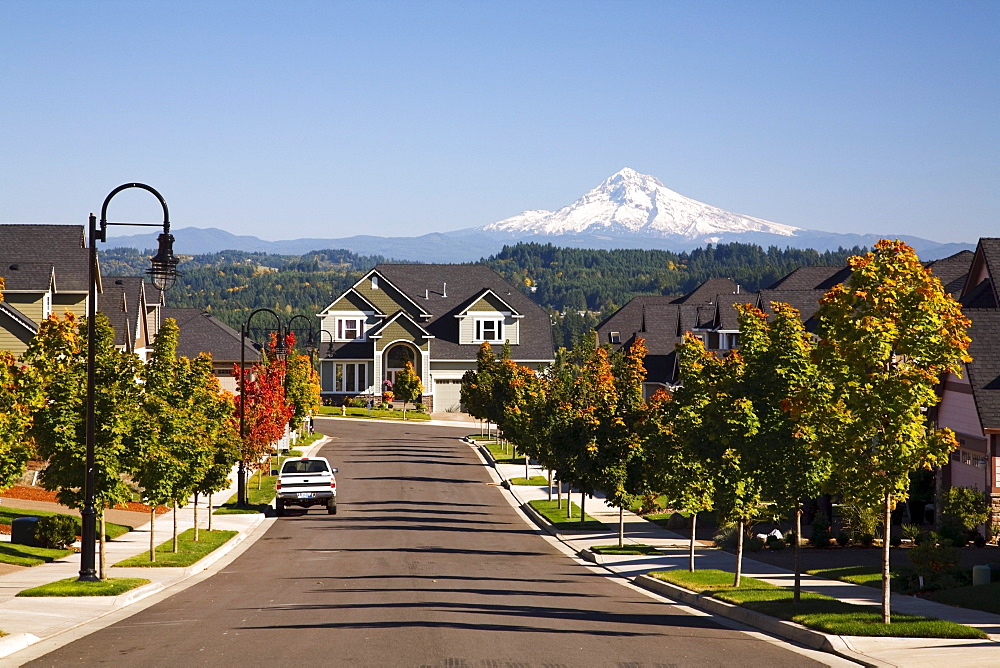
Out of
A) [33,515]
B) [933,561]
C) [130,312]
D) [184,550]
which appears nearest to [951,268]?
[933,561]

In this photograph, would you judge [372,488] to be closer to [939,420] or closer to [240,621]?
[939,420]

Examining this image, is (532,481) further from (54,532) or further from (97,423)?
(97,423)

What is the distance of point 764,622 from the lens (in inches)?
790

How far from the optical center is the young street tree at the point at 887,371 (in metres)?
18.3

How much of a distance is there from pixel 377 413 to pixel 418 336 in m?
7.62

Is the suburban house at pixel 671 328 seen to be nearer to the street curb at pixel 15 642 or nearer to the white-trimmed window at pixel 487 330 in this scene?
the white-trimmed window at pixel 487 330

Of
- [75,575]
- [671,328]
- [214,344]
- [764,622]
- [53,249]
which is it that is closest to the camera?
[764,622]

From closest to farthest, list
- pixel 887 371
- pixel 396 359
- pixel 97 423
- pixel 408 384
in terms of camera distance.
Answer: pixel 887 371
pixel 97 423
pixel 408 384
pixel 396 359

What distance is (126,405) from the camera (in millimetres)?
25703

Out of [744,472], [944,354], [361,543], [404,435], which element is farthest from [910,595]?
[404,435]

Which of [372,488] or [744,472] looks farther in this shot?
[372,488]

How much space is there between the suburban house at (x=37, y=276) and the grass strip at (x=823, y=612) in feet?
116

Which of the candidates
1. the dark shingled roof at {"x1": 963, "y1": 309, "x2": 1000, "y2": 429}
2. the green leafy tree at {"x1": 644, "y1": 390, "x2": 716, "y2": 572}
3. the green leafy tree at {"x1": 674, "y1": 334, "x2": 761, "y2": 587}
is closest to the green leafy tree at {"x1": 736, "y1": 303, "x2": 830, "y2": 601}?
the green leafy tree at {"x1": 674, "y1": 334, "x2": 761, "y2": 587}

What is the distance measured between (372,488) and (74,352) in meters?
26.2
